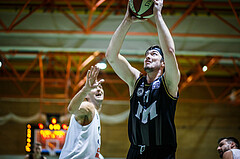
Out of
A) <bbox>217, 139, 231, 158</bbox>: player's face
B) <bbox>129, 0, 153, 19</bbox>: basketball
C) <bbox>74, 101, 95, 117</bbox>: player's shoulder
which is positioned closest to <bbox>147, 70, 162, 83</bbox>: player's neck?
<bbox>129, 0, 153, 19</bbox>: basketball

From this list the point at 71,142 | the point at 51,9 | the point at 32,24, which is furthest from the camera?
the point at 51,9

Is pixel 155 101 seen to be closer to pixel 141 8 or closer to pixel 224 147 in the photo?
pixel 141 8

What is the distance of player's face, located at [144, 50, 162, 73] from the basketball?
0.42 metres

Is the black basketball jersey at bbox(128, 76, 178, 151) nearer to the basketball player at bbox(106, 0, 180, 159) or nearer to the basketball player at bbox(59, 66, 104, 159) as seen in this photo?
the basketball player at bbox(106, 0, 180, 159)

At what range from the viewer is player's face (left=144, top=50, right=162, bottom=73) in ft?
11.5

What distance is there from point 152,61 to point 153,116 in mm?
638

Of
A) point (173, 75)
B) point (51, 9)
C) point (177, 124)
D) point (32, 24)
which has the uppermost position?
point (51, 9)

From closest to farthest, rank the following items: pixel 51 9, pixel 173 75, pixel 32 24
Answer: pixel 173 75 < pixel 32 24 < pixel 51 9

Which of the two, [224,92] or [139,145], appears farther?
[224,92]

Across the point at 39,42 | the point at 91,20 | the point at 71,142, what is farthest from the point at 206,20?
the point at 71,142

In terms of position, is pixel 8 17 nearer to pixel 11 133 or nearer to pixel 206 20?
pixel 206 20

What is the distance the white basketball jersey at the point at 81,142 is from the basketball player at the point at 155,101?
1167 millimetres

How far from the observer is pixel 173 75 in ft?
10.5

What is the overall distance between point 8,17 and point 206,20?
6.88 meters
